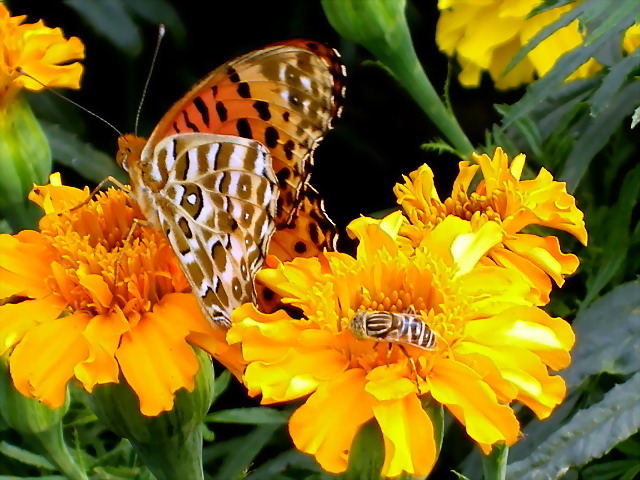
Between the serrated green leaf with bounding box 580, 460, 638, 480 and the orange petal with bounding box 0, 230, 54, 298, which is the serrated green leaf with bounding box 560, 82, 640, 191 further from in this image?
the orange petal with bounding box 0, 230, 54, 298

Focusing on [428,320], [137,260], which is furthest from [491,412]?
[137,260]

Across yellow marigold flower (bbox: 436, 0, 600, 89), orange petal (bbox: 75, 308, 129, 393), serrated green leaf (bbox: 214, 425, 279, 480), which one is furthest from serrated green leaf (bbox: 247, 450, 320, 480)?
yellow marigold flower (bbox: 436, 0, 600, 89)

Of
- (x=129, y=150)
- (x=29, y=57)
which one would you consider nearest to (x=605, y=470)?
(x=129, y=150)

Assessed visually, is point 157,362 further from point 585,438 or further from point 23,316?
point 585,438

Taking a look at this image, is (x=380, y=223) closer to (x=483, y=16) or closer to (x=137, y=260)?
(x=137, y=260)

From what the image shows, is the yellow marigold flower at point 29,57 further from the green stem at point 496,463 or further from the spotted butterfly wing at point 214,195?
the green stem at point 496,463
